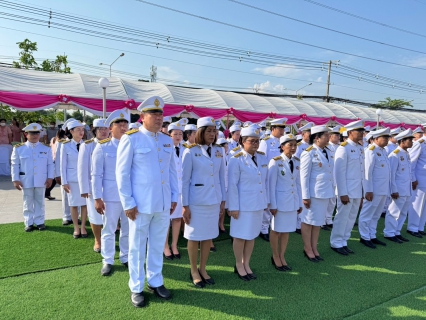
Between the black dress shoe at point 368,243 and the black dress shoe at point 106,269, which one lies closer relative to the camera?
the black dress shoe at point 106,269

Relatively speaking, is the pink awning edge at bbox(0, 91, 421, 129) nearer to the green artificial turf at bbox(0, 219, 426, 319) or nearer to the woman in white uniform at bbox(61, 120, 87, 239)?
the woman in white uniform at bbox(61, 120, 87, 239)

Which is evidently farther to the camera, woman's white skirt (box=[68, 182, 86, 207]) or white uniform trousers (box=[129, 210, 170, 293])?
woman's white skirt (box=[68, 182, 86, 207])

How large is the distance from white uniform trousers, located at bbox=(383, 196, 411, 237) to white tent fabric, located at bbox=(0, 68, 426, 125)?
8.97m

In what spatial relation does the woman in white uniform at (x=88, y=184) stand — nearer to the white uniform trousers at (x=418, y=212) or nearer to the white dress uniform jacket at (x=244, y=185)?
the white dress uniform jacket at (x=244, y=185)

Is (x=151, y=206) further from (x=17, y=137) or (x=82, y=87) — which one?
(x=17, y=137)

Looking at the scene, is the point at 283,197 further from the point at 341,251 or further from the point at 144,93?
the point at 144,93

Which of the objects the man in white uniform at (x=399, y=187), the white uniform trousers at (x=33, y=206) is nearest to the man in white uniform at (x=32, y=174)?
the white uniform trousers at (x=33, y=206)

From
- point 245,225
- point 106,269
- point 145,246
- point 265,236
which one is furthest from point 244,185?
point 265,236

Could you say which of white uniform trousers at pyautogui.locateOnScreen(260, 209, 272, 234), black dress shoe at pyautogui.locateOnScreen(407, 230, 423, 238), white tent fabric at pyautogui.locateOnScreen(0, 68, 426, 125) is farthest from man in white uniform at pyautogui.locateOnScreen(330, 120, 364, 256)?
white tent fabric at pyautogui.locateOnScreen(0, 68, 426, 125)

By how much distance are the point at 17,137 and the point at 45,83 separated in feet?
15.0

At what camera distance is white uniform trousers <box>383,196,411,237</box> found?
5445 mm

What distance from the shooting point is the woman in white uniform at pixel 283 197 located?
3.85m

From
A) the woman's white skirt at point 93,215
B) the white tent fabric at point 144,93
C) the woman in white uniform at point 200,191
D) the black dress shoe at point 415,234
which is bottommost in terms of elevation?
the black dress shoe at point 415,234

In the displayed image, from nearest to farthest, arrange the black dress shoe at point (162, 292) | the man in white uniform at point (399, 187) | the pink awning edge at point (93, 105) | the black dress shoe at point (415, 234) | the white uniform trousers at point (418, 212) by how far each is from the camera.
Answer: the black dress shoe at point (162, 292) < the man in white uniform at point (399, 187) < the black dress shoe at point (415, 234) < the white uniform trousers at point (418, 212) < the pink awning edge at point (93, 105)
